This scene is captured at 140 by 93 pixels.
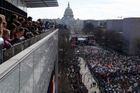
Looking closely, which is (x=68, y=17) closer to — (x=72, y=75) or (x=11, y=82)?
(x=72, y=75)

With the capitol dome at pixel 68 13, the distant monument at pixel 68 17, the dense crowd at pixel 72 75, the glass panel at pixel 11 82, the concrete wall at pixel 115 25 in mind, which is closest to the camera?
the glass panel at pixel 11 82

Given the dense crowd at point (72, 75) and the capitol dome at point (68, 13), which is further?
the capitol dome at point (68, 13)

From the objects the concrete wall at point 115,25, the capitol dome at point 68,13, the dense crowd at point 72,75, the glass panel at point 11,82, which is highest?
the glass panel at point 11,82

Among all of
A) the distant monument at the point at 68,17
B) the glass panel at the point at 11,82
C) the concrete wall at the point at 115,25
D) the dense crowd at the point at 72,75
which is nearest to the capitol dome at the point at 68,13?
the distant monument at the point at 68,17

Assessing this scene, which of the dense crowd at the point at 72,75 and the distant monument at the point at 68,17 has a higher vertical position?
the distant monument at the point at 68,17

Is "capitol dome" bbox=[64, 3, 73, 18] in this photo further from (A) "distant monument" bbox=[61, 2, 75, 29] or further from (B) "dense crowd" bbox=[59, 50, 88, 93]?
(B) "dense crowd" bbox=[59, 50, 88, 93]

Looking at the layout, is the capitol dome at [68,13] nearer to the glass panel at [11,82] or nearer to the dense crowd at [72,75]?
the dense crowd at [72,75]

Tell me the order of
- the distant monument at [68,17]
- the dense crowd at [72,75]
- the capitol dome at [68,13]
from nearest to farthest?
the dense crowd at [72,75], the distant monument at [68,17], the capitol dome at [68,13]

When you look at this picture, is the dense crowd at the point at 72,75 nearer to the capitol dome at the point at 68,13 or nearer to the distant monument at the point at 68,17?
the distant monument at the point at 68,17

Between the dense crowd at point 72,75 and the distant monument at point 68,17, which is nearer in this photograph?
the dense crowd at point 72,75

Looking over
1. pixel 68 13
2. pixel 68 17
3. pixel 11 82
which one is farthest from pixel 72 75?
pixel 68 13

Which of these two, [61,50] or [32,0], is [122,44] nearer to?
[61,50]

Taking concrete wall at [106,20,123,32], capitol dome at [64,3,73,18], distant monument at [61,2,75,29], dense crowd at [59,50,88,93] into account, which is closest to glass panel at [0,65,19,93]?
dense crowd at [59,50,88,93]

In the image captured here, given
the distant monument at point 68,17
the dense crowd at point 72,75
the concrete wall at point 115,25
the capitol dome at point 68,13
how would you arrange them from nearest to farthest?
1. the dense crowd at point 72,75
2. the concrete wall at point 115,25
3. the distant monument at point 68,17
4. the capitol dome at point 68,13
